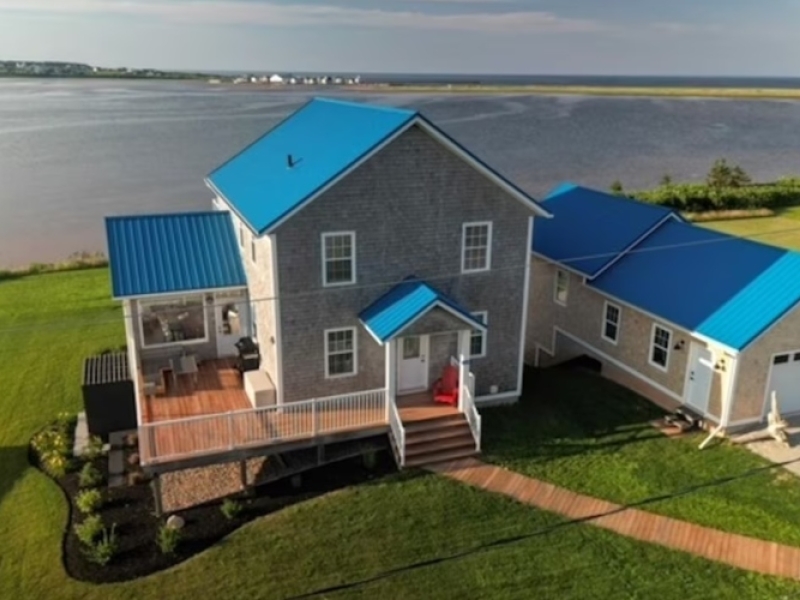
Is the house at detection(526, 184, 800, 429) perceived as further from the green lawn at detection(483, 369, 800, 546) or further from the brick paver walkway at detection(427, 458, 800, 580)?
the brick paver walkway at detection(427, 458, 800, 580)

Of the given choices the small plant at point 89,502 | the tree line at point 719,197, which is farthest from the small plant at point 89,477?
the tree line at point 719,197

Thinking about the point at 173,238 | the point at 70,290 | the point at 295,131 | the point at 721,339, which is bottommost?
the point at 70,290

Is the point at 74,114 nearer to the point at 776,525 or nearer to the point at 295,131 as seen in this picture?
the point at 295,131

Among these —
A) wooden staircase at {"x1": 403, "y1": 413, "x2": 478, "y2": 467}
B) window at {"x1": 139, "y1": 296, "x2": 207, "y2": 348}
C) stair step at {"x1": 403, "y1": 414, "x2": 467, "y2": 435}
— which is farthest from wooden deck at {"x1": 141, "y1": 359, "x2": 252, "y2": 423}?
wooden staircase at {"x1": 403, "y1": 413, "x2": 478, "y2": 467}

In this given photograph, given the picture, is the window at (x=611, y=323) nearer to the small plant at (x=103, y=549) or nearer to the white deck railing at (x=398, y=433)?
the white deck railing at (x=398, y=433)

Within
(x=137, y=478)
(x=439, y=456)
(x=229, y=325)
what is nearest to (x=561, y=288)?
(x=439, y=456)

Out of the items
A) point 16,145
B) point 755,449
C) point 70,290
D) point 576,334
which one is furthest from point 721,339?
point 16,145

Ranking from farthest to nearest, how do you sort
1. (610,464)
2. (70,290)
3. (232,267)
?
1. (70,290)
2. (232,267)
3. (610,464)

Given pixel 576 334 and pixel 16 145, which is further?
pixel 16 145
